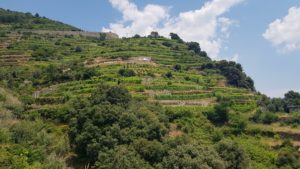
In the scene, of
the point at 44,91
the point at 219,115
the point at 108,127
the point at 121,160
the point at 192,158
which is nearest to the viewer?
the point at 121,160

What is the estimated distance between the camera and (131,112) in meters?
42.0

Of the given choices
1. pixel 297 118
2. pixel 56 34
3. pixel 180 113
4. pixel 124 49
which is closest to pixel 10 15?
pixel 56 34

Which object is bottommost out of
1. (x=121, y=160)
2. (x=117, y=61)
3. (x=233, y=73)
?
(x=121, y=160)

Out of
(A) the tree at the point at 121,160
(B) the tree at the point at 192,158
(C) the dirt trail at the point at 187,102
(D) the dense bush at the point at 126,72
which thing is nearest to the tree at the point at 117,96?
(A) the tree at the point at 121,160

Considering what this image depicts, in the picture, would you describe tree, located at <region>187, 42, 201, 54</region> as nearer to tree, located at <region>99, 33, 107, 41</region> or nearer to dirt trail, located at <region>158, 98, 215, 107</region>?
tree, located at <region>99, 33, 107, 41</region>

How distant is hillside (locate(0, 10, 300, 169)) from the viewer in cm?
3594

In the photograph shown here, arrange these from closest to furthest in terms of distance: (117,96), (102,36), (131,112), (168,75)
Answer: (131,112) → (117,96) → (168,75) → (102,36)

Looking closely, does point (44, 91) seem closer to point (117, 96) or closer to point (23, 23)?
point (117, 96)

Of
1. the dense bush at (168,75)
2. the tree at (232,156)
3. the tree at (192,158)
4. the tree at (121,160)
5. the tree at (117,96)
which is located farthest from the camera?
the dense bush at (168,75)

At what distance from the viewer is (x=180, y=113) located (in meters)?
51.8

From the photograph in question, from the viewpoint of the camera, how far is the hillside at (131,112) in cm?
3594

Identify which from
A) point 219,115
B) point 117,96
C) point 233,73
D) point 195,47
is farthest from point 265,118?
point 195,47

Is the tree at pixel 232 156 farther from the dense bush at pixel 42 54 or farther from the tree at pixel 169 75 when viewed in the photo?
the dense bush at pixel 42 54

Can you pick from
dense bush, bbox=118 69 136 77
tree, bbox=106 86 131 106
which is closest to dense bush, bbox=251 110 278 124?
tree, bbox=106 86 131 106
